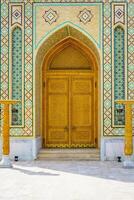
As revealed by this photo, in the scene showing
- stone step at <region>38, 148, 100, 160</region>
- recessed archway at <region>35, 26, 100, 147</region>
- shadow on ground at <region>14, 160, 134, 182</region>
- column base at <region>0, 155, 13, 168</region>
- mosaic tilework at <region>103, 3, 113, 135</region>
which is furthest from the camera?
recessed archway at <region>35, 26, 100, 147</region>

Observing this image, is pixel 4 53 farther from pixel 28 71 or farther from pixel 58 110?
pixel 58 110

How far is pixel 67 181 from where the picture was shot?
717 centimetres

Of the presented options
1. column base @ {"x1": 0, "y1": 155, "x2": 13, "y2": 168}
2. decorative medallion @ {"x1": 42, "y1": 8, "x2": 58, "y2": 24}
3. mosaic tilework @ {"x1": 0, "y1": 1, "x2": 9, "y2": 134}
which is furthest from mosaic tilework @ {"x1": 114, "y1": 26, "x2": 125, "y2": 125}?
column base @ {"x1": 0, "y1": 155, "x2": 13, "y2": 168}

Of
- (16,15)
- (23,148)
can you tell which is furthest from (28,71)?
(23,148)

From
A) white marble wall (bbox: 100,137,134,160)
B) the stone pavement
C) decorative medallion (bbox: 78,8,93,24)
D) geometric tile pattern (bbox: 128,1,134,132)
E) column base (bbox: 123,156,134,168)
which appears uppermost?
decorative medallion (bbox: 78,8,93,24)

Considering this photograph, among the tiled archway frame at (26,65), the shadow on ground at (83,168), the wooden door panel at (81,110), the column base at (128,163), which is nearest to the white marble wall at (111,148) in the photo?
the shadow on ground at (83,168)

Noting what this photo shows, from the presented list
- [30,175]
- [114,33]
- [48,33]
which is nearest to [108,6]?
[114,33]

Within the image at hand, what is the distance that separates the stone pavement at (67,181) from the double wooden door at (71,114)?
1483 millimetres

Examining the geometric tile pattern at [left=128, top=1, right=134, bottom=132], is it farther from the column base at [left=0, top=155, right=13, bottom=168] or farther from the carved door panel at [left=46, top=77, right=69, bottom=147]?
the column base at [left=0, top=155, right=13, bottom=168]

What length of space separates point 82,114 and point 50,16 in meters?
2.72

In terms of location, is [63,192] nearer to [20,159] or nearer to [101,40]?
[20,159]

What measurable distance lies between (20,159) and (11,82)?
1836 mm

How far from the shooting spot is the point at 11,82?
993 cm

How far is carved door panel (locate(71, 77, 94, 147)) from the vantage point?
11016 millimetres
